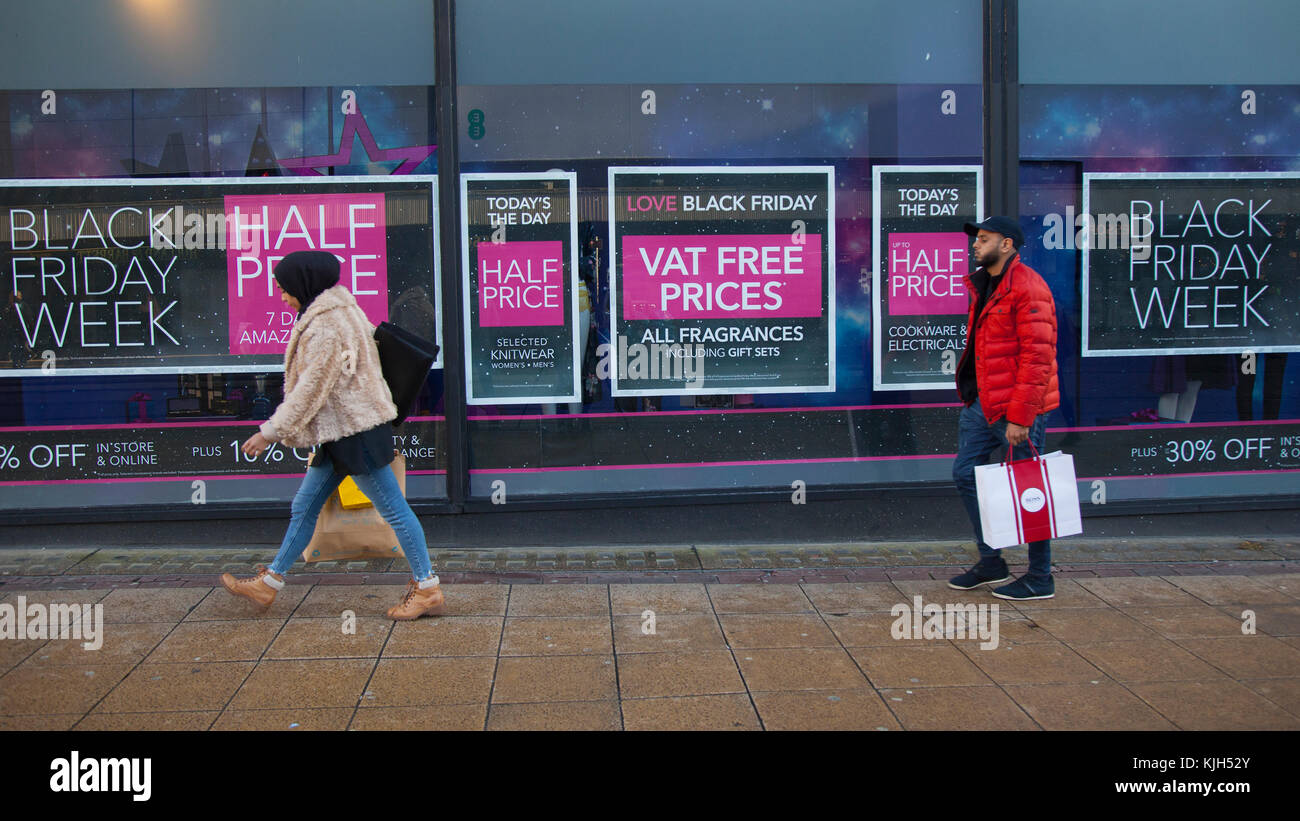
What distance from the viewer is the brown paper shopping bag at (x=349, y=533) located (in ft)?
16.5

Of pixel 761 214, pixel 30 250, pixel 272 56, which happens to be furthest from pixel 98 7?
pixel 761 214

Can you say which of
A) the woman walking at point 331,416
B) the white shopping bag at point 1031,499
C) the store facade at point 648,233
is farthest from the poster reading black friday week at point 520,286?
the white shopping bag at point 1031,499

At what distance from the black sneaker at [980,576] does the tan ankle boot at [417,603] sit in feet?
8.88

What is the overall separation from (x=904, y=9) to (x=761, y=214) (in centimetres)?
158

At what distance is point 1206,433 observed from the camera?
6832mm

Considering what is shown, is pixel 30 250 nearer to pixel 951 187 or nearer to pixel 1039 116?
pixel 951 187

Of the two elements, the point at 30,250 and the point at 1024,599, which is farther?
the point at 30,250

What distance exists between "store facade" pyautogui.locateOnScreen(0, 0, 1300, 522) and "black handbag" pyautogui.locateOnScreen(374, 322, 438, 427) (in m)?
1.44

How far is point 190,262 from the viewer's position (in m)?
6.41

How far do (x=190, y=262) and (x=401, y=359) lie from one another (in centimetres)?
231

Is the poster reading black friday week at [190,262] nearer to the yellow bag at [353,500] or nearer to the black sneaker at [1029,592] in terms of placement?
the yellow bag at [353,500]

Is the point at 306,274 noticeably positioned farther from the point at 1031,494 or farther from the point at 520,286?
the point at 1031,494
